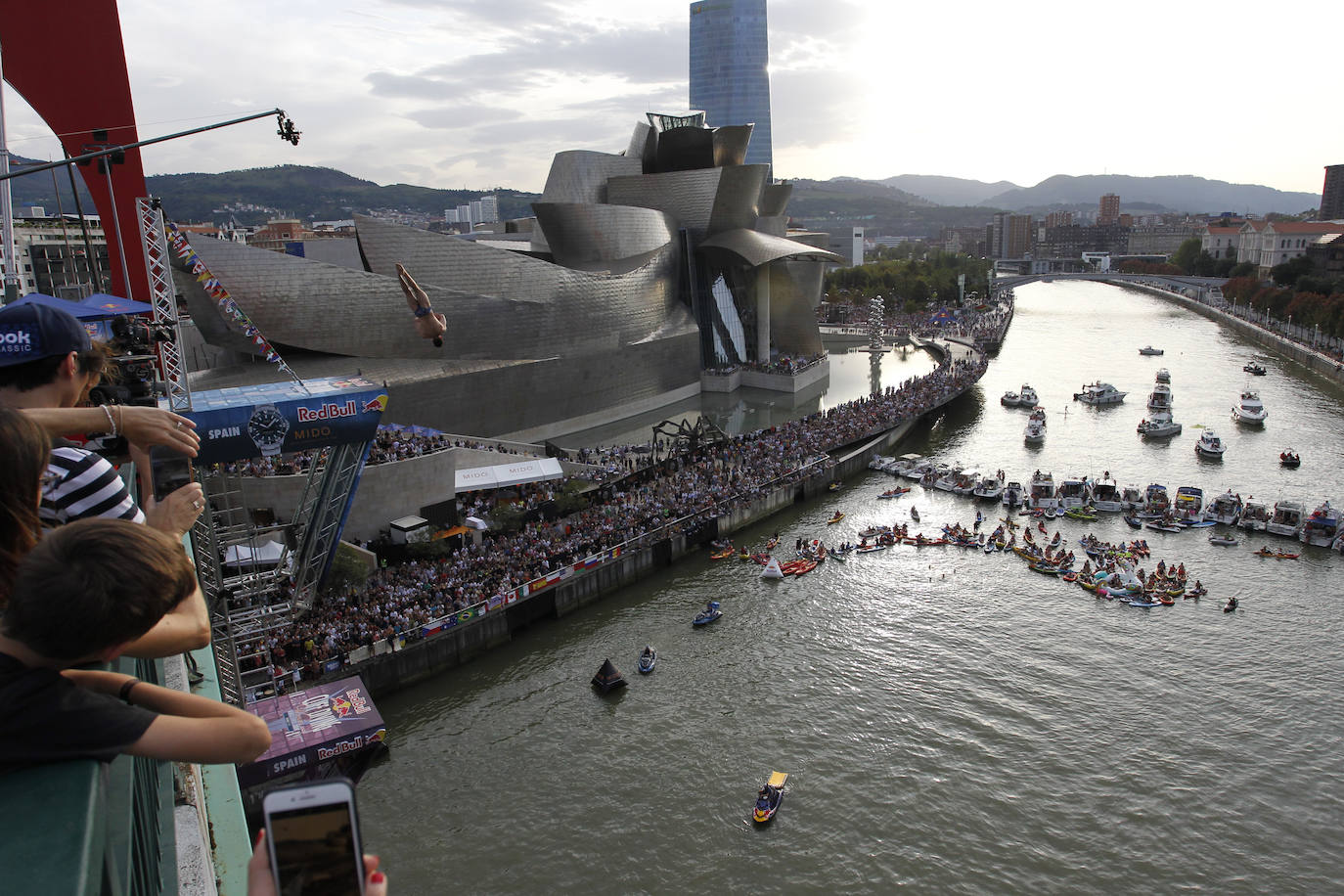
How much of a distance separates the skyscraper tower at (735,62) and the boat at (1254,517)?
145808mm

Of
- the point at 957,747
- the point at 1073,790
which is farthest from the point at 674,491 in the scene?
the point at 1073,790

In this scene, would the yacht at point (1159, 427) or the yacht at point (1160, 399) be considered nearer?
the yacht at point (1159, 427)

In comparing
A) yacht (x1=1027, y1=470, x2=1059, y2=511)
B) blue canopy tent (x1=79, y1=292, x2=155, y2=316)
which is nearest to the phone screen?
blue canopy tent (x1=79, y1=292, x2=155, y2=316)

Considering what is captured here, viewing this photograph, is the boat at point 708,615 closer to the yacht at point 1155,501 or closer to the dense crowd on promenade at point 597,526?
the dense crowd on promenade at point 597,526

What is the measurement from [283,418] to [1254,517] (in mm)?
26308

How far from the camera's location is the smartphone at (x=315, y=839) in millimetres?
1973

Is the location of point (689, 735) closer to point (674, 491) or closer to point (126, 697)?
point (674, 491)

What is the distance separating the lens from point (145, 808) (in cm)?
259

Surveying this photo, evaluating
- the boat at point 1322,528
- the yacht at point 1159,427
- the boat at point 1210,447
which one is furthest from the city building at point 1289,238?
the boat at point 1322,528

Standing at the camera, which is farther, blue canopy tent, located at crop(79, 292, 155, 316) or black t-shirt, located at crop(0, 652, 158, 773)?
blue canopy tent, located at crop(79, 292, 155, 316)

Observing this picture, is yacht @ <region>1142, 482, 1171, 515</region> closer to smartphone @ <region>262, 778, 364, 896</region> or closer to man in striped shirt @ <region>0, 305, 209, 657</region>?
man in striped shirt @ <region>0, 305, 209, 657</region>

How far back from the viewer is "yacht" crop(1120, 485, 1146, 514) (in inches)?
1060

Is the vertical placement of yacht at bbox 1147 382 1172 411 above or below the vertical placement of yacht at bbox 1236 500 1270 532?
above

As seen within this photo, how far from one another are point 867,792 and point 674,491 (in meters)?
13.8
